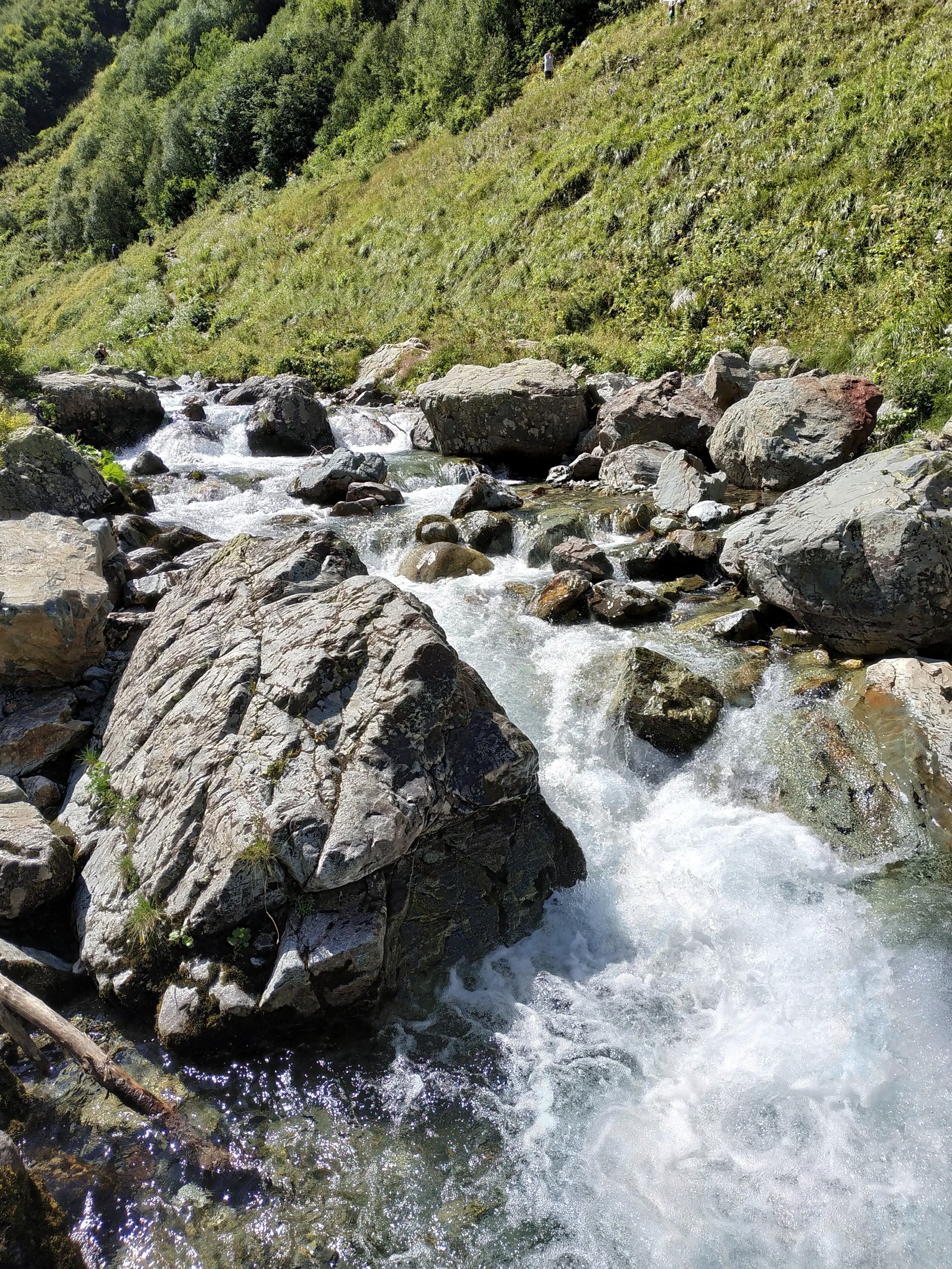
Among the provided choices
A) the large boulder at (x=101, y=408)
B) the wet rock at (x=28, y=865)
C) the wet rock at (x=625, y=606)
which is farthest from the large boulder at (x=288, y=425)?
the wet rock at (x=28, y=865)

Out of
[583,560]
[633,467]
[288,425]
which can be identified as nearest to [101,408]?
[288,425]

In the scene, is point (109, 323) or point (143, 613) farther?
point (109, 323)

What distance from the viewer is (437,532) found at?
41.3 feet

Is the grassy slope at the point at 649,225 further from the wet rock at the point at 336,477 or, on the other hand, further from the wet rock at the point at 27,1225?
the wet rock at the point at 27,1225

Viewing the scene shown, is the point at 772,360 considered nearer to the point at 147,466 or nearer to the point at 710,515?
the point at 710,515

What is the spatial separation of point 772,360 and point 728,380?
1.41 metres

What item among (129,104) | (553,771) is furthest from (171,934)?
(129,104)

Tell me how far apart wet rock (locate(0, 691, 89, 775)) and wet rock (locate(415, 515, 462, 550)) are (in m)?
6.60

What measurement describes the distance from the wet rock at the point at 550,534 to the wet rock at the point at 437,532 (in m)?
1.49

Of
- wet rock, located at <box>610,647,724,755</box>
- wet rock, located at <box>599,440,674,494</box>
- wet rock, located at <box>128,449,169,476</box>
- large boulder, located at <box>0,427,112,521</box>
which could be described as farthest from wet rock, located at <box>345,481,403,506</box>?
wet rock, located at <box>610,647,724,755</box>

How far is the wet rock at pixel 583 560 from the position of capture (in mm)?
10688

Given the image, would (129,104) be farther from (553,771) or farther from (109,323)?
(553,771)

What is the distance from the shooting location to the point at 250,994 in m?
4.78

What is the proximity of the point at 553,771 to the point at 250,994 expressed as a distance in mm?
3756
